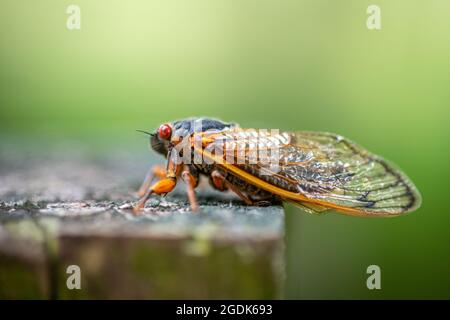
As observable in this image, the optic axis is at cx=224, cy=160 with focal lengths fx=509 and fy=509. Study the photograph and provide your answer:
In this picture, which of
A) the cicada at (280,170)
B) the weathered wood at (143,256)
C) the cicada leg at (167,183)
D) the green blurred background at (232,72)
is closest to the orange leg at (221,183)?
the cicada at (280,170)

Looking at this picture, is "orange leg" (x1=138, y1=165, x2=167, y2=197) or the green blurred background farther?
the green blurred background

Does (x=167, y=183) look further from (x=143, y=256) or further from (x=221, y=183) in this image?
(x=143, y=256)

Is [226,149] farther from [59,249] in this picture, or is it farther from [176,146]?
[59,249]

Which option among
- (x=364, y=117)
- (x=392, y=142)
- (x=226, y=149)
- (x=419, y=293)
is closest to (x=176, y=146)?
(x=226, y=149)

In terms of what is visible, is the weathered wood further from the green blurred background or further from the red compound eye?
the green blurred background

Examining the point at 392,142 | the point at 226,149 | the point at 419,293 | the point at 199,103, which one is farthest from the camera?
the point at 199,103

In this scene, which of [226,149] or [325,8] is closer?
Answer: [226,149]

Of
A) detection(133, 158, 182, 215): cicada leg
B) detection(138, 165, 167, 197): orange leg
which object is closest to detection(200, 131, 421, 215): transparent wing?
detection(133, 158, 182, 215): cicada leg
